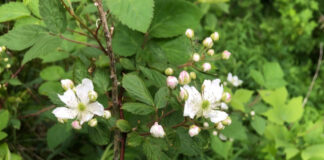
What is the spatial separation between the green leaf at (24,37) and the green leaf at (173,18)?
1.07ft

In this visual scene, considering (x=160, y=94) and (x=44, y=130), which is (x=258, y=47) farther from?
(x=160, y=94)

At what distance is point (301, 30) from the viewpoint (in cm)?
262

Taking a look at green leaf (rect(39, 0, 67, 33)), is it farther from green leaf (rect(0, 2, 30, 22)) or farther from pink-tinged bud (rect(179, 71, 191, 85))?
pink-tinged bud (rect(179, 71, 191, 85))

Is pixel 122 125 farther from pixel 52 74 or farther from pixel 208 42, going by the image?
pixel 52 74

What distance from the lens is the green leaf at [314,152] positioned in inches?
54.2

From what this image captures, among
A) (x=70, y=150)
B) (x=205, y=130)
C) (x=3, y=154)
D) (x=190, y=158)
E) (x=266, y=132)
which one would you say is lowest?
(x=70, y=150)

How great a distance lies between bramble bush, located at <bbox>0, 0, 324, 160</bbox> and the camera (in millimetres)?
717

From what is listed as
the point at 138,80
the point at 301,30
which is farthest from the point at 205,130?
the point at 301,30

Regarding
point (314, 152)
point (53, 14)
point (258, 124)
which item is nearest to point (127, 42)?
point (53, 14)

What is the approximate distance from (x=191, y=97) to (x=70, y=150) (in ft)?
3.72

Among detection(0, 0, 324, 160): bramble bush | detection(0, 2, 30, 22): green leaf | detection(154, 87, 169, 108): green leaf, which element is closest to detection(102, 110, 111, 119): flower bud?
detection(0, 0, 324, 160): bramble bush

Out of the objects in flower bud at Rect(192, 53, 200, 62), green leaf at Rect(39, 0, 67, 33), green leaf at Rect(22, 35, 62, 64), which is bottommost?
flower bud at Rect(192, 53, 200, 62)

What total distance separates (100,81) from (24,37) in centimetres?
22

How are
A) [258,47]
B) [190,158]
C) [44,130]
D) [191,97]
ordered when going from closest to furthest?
[191,97]
[190,158]
[44,130]
[258,47]
